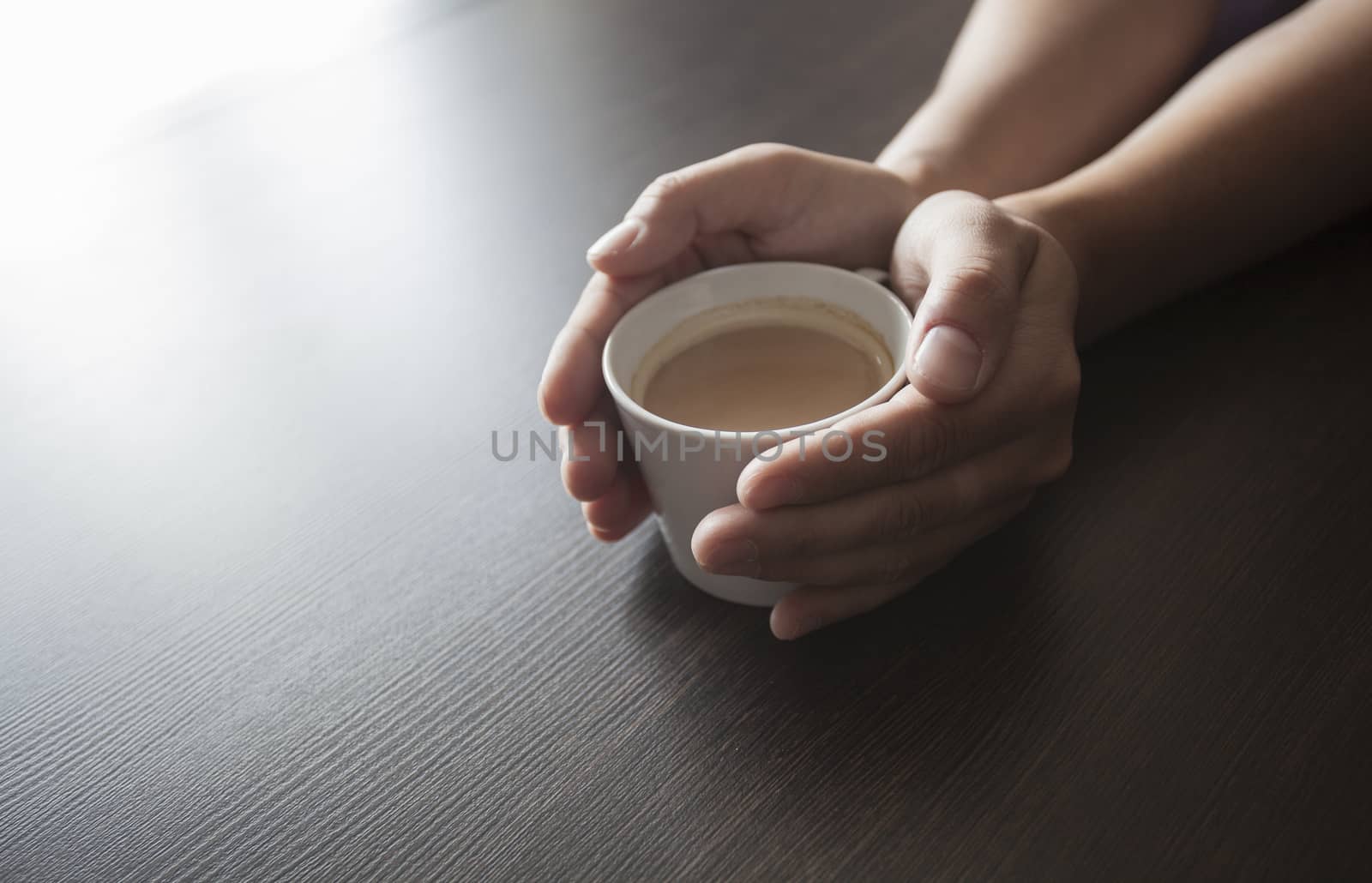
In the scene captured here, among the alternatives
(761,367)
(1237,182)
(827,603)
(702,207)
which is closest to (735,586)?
(827,603)

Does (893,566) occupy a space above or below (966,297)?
below

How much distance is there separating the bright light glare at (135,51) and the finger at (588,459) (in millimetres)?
825

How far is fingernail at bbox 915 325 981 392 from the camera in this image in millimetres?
513

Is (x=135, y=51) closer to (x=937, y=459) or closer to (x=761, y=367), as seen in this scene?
(x=761, y=367)

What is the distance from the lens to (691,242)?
0.71 meters

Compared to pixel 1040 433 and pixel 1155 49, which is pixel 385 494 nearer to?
pixel 1040 433

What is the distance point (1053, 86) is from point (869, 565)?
0.53 m

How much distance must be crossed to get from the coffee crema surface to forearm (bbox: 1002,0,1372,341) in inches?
7.2

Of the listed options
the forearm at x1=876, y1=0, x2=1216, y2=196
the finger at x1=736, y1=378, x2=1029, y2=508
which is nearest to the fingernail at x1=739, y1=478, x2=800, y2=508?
the finger at x1=736, y1=378, x2=1029, y2=508

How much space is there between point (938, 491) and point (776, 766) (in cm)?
17

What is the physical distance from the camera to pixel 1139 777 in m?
0.46

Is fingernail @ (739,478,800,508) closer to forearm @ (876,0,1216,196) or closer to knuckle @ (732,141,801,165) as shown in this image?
knuckle @ (732,141,801,165)

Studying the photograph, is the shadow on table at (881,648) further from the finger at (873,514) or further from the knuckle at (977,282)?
the knuckle at (977,282)

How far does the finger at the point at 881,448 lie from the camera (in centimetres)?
49
